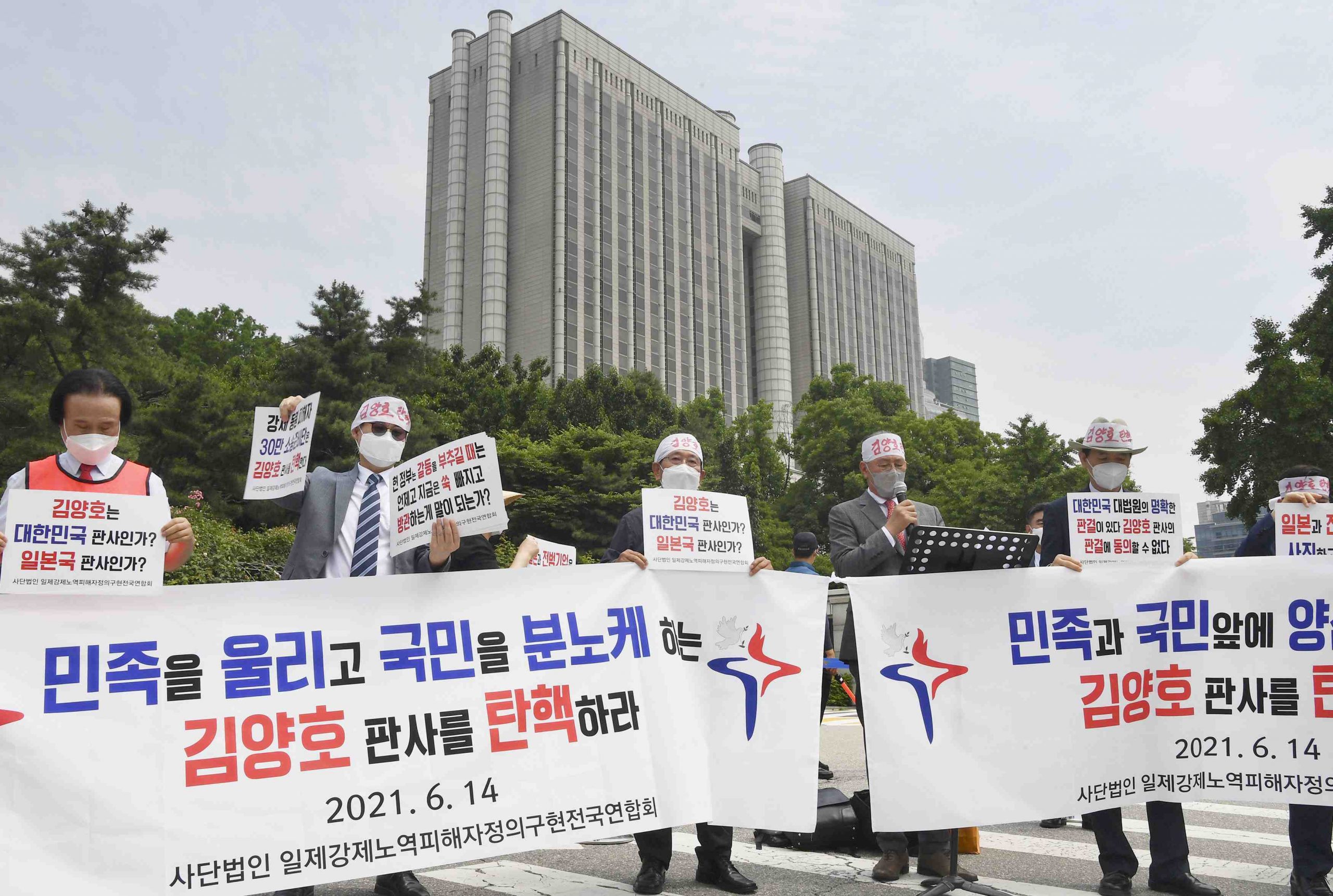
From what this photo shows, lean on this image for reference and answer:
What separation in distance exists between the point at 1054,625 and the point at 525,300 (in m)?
66.7

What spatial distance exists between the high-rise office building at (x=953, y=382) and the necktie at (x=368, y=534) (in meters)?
180

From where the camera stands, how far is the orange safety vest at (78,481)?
388 centimetres

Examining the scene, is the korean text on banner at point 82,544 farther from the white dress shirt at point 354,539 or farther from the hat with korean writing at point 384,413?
the hat with korean writing at point 384,413

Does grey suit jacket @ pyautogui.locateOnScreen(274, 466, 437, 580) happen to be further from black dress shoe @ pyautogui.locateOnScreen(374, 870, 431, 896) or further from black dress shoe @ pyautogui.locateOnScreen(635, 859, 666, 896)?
black dress shoe @ pyautogui.locateOnScreen(635, 859, 666, 896)

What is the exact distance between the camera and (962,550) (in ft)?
15.8

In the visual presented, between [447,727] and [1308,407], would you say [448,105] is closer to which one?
[1308,407]

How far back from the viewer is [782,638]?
486 cm

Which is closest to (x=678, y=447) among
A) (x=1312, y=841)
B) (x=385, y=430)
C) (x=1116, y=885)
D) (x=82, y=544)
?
(x=385, y=430)

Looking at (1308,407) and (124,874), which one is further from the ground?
(1308,407)

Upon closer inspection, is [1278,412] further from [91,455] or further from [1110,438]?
[91,455]

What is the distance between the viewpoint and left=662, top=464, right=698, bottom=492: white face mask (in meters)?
5.20

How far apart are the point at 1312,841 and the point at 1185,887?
2.02 feet

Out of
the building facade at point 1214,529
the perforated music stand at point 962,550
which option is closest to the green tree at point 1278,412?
the perforated music stand at point 962,550

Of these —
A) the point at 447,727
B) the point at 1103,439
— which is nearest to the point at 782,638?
the point at 447,727
